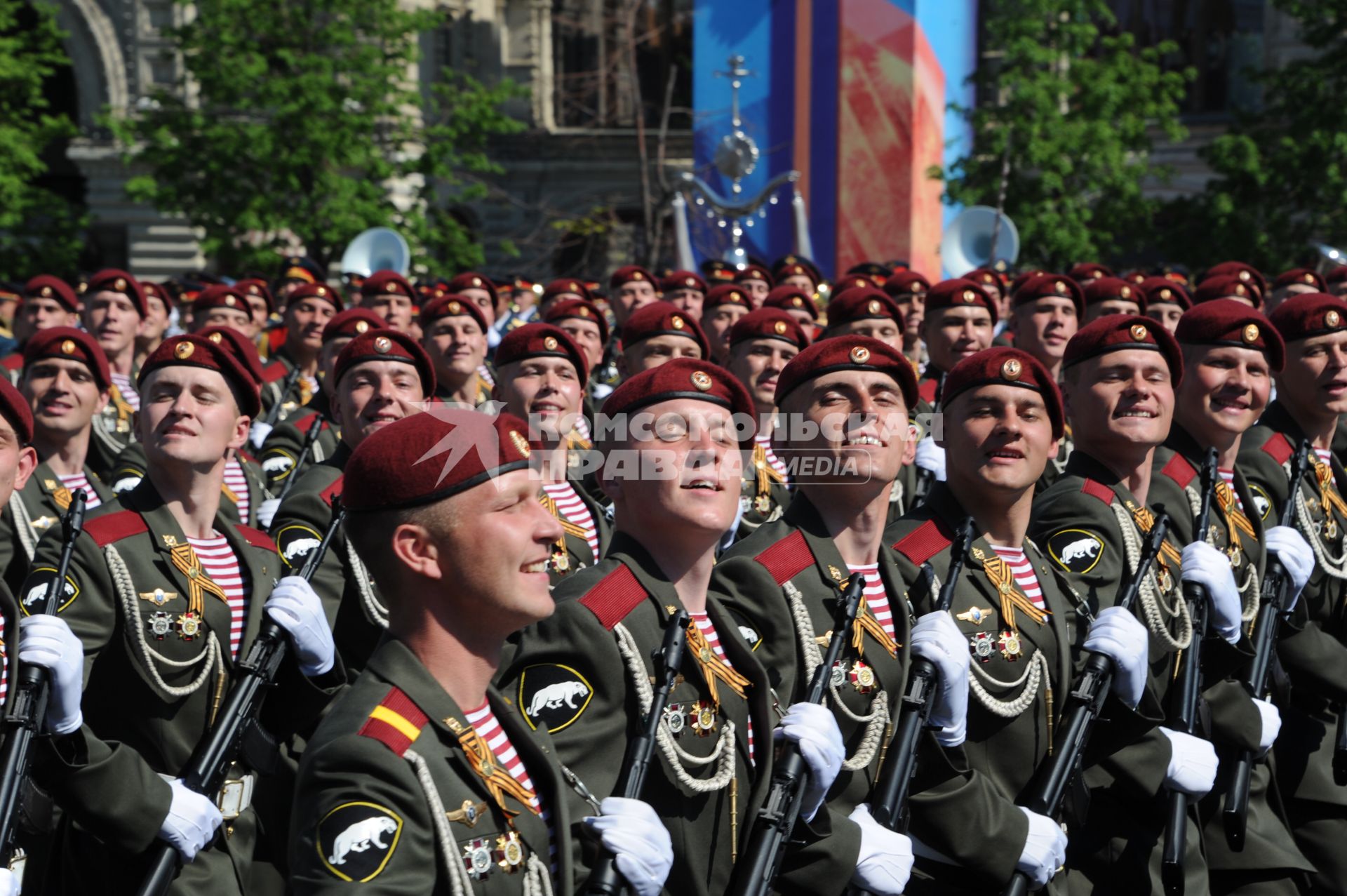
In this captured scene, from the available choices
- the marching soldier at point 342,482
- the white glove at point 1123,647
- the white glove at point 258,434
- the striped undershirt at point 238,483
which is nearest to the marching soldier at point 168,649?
the marching soldier at point 342,482

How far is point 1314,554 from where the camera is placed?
6688 mm

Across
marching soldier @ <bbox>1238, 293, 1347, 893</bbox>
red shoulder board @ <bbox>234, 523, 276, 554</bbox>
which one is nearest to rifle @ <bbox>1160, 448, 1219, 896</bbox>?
marching soldier @ <bbox>1238, 293, 1347, 893</bbox>

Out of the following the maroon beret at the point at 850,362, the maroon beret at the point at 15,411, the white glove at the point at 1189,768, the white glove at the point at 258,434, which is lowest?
the white glove at the point at 1189,768

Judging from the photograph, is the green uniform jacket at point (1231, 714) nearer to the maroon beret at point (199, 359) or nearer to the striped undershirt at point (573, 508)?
the striped undershirt at point (573, 508)

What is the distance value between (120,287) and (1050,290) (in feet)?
19.2

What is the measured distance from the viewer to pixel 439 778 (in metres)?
3.28

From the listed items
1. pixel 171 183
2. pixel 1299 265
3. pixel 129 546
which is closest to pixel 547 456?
pixel 129 546

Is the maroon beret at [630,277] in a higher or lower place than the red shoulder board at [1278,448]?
higher

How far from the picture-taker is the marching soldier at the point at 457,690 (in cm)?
324

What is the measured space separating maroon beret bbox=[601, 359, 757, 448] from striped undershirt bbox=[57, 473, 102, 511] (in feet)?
11.0

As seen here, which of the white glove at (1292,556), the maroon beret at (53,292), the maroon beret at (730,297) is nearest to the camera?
the white glove at (1292,556)

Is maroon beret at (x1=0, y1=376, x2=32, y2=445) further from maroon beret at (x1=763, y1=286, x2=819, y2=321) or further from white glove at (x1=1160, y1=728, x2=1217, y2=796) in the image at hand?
maroon beret at (x1=763, y1=286, x2=819, y2=321)

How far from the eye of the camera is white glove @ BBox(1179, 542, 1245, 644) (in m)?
5.53

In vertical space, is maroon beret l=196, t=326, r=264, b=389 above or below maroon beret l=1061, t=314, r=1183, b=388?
below
